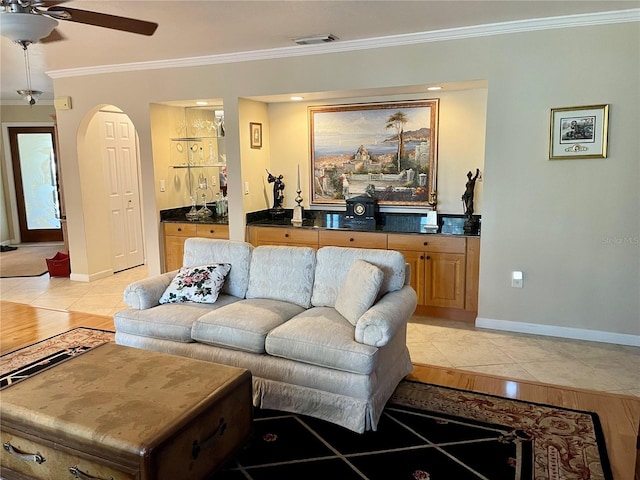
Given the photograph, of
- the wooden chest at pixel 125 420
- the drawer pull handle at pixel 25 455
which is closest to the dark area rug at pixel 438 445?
the wooden chest at pixel 125 420

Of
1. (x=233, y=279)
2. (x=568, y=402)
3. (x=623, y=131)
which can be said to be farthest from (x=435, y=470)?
(x=623, y=131)

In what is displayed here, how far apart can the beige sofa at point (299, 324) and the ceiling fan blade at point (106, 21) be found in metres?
1.62

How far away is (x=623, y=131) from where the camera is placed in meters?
3.56

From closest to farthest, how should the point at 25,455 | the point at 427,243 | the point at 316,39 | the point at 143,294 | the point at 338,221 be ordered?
the point at 25,455 < the point at 143,294 < the point at 316,39 < the point at 427,243 < the point at 338,221

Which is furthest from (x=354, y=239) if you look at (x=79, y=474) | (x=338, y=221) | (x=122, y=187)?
(x=122, y=187)

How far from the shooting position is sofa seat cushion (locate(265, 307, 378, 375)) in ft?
8.31

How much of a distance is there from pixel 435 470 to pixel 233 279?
6.36 feet

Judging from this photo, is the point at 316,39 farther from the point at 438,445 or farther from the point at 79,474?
the point at 79,474

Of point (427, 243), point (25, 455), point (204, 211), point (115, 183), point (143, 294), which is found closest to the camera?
point (25, 455)

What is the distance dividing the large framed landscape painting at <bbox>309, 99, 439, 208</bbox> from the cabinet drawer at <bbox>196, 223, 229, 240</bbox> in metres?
1.09

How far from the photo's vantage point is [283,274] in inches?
135

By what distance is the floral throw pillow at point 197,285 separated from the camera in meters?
3.38

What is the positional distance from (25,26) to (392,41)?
110 inches

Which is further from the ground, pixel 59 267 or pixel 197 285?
pixel 197 285
